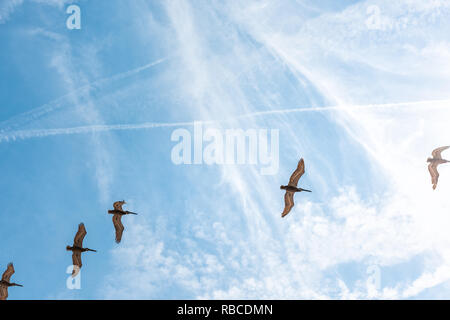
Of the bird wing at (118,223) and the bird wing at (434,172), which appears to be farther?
the bird wing at (118,223)

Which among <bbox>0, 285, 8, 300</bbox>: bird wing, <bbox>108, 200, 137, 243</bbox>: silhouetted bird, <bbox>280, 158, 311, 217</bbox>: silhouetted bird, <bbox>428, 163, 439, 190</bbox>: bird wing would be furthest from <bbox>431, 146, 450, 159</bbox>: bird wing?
<bbox>0, 285, 8, 300</bbox>: bird wing

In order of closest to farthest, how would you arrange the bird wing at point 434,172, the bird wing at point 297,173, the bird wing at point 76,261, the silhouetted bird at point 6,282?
1. the bird wing at point 297,173
2. the silhouetted bird at point 6,282
3. the bird wing at point 434,172
4. the bird wing at point 76,261

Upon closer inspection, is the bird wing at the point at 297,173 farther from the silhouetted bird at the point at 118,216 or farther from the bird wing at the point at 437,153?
the silhouetted bird at the point at 118,216

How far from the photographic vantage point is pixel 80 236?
215 feet

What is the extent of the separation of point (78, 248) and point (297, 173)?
109ft

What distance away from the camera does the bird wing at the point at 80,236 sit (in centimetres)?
6450

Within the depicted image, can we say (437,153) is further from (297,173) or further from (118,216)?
(118,216)

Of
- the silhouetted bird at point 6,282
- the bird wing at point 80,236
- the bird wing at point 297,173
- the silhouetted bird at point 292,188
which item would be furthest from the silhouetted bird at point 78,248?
the bird wing at point 297,173

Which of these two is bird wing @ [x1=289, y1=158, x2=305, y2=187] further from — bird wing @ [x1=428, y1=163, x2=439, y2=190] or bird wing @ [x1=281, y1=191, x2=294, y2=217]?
bird wing @ [x1=428, y1=163, x2=439, y2=190]
